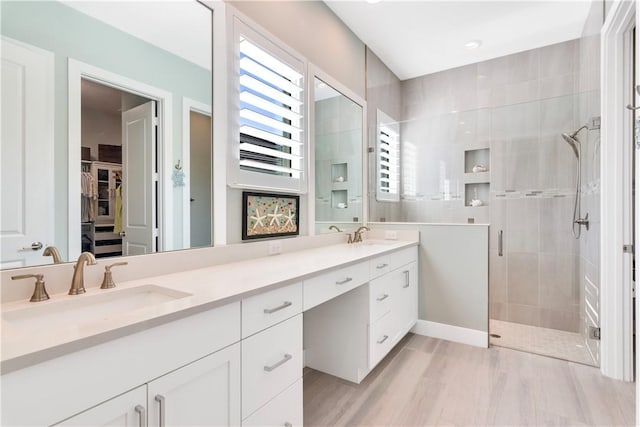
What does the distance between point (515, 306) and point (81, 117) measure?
3.75 meters

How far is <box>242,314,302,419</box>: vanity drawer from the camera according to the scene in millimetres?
1138

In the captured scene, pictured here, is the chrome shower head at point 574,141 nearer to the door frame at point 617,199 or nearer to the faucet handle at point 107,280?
the door frame at point 617,199

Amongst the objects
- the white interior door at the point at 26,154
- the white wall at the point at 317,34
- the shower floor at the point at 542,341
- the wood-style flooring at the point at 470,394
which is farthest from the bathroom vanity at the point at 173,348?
the shower floor at the point at 542,341

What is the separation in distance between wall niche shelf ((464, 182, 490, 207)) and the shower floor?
1224 mm

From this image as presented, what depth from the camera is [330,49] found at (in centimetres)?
269

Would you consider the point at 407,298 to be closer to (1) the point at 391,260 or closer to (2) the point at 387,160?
(1) the point at 391,260

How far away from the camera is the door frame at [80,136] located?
4.24 ft

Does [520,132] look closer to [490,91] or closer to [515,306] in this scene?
[490,91]

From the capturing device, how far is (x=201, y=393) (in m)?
0.97

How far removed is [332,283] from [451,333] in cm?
167

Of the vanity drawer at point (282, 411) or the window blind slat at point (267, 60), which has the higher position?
the window blind slat at point (267, 60)

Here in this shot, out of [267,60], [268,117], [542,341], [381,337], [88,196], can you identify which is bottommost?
[542,341]

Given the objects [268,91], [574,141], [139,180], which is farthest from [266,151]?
[574,141]

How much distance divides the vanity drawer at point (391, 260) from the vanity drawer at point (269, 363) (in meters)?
0.83
